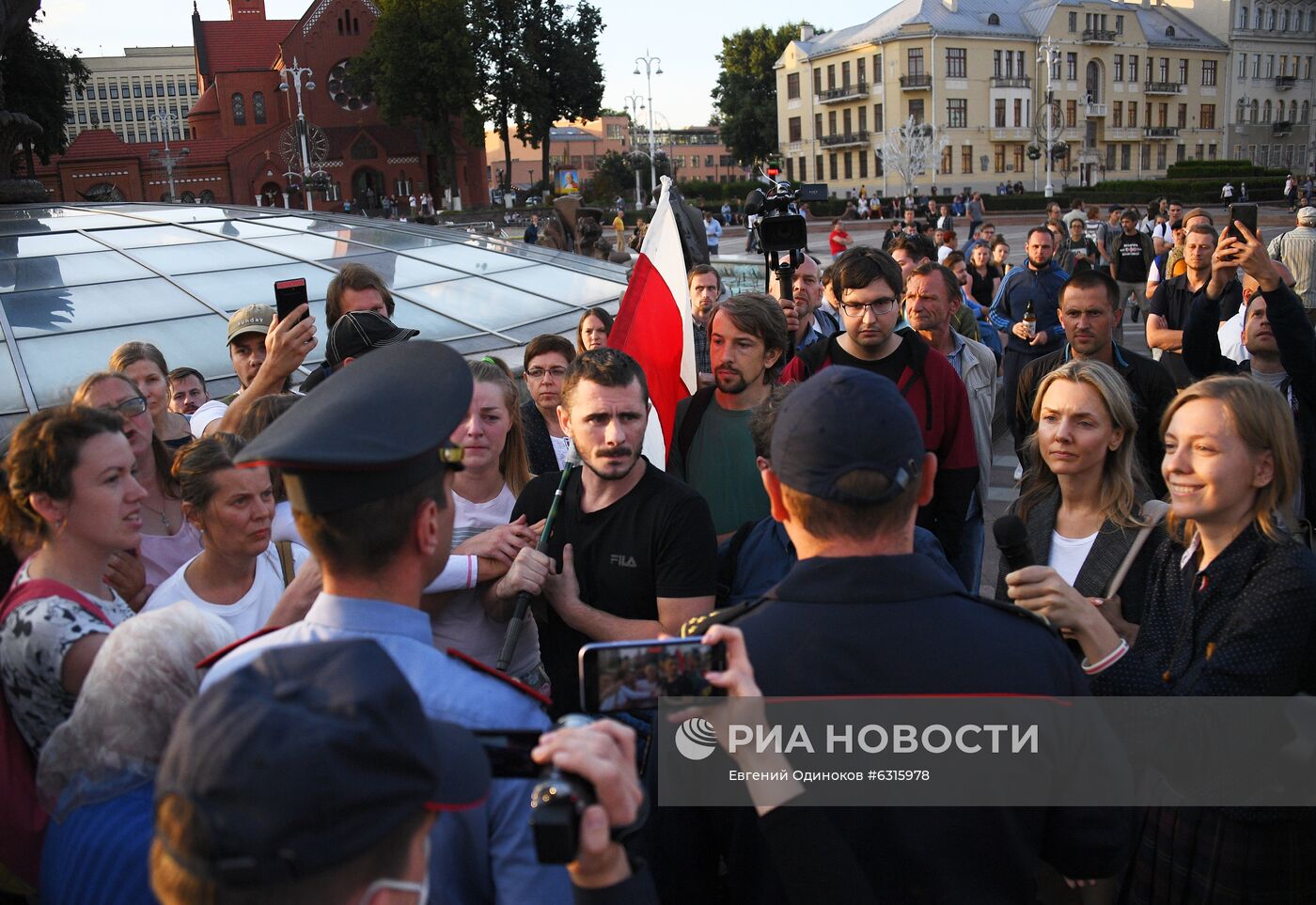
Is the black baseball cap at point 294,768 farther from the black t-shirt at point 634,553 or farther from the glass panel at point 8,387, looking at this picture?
the glass panel at point 8,387

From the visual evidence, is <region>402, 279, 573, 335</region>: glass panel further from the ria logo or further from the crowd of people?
the ria logo

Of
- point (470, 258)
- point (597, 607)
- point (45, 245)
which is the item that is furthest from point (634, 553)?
point (45, 245)

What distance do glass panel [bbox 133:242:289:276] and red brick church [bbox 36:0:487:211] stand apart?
4953 centimetres

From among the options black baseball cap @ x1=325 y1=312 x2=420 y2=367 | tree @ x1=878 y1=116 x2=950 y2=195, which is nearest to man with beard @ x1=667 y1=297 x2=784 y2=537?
black baseball cap @ x1=325 y1=312 x2=420 y2=367

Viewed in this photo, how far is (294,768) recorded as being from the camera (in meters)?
1.09

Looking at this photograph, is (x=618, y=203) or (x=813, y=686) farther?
(x=618, y=203)

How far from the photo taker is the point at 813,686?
69.0 inches

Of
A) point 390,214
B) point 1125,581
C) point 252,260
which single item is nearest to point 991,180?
point 390,214

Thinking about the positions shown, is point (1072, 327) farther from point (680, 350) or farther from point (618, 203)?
point (618, 203)

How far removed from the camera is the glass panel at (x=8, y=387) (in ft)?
23.8

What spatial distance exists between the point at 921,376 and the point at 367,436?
3.31 meters

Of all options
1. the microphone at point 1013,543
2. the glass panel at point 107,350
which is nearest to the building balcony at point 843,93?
the glass panel at point 107,350

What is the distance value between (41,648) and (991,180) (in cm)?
7765

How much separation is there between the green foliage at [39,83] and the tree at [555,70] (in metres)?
25.4
